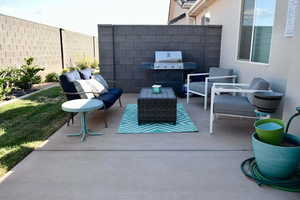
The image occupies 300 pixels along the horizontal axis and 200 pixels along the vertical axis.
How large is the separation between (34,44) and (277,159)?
7820 mm

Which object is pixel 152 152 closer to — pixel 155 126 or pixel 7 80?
pixel 155 126

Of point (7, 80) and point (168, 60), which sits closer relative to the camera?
point (7, 80)

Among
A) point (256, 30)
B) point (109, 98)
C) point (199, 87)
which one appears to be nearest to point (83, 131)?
point (109, 98)

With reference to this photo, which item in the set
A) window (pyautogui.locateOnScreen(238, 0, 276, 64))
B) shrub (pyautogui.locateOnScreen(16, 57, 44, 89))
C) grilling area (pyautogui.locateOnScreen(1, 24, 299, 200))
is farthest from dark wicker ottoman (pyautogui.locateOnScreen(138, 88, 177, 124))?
shrub (pyautogui.locateOnScreen(16, 57, 44, 89))

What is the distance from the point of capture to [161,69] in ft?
19.5

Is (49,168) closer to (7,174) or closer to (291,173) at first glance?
(7,174)

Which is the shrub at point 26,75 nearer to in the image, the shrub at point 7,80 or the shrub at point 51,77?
the shrub at point 7,80

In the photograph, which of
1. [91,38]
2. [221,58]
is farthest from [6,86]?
[91,38]

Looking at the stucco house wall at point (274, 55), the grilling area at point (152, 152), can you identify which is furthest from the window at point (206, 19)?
the grilling area at point (152, 152)

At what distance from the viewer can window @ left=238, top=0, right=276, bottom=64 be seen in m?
3.79

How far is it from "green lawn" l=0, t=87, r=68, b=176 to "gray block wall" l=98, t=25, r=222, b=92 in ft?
5.91

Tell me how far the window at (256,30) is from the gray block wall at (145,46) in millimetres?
1408

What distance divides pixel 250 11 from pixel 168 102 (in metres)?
2.69

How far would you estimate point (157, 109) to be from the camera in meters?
3.72
